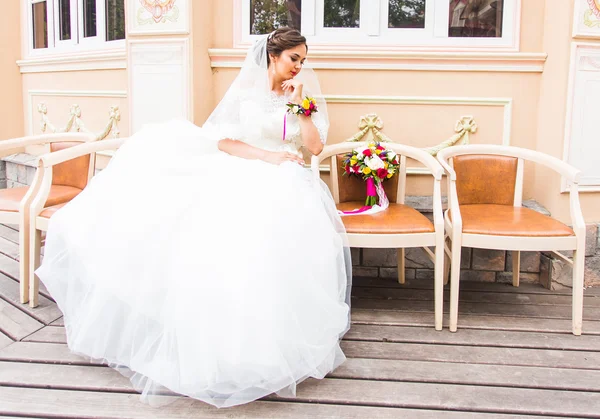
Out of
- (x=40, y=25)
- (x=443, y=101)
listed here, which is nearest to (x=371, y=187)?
(x=443, y=101)


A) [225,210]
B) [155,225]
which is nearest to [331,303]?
[225,210]

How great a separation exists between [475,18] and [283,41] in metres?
1.40

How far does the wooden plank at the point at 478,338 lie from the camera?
269 centimetres

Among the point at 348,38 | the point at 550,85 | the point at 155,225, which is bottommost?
the point at 155,225

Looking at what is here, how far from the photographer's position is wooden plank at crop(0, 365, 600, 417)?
2129 mm

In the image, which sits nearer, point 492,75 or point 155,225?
point 155,225

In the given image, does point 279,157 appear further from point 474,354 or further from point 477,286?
point 477,286

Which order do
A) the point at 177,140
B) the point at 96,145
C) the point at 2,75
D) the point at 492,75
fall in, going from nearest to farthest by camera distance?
1. the point at 177,140
2. the point at 96,145
3. the point at 492,75
4. the point at 2,75

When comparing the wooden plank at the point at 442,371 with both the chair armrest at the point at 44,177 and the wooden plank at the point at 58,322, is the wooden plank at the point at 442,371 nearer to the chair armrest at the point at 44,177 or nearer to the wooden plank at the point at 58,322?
the wooden plank at the point at 58,322

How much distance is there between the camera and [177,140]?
9.62 feet

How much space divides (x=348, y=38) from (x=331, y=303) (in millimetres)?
2012

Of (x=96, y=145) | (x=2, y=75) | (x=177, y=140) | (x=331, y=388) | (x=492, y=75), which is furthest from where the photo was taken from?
(x=2, y=75)

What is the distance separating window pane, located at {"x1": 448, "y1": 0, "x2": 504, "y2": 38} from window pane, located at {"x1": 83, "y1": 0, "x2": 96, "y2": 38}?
295 centimetres

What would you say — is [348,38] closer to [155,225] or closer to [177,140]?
[177,140]
